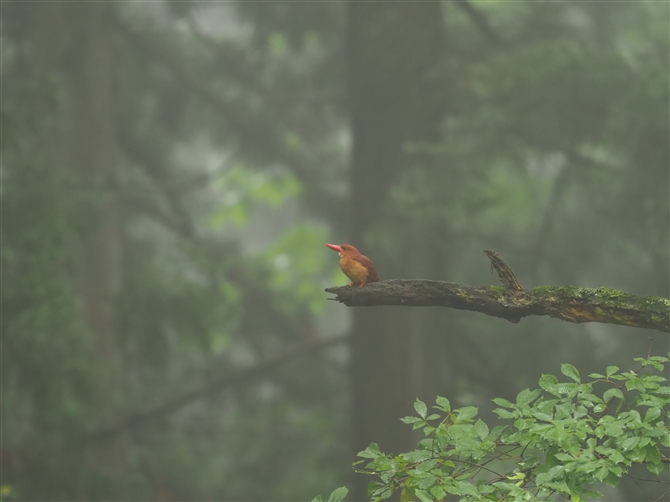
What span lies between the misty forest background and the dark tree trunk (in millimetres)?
23

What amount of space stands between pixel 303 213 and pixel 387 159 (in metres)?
3.83

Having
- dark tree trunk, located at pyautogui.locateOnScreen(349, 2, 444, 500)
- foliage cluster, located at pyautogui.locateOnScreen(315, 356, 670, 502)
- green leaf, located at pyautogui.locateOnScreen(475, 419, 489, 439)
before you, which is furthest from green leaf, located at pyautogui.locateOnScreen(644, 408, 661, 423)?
dark tree trunk, located at pyautogui.locateOnScreen(349, 2, 444, 500)

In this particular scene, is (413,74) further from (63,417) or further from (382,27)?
(63,417)

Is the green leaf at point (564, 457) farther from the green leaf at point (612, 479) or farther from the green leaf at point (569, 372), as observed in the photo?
the green leaf at point (569, 372)

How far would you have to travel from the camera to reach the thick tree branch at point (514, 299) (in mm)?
2682

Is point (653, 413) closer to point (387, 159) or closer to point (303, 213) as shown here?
point (387, 159)

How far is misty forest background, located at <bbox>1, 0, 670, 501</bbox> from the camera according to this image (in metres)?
6.51

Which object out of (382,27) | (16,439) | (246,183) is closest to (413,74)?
(382,27)

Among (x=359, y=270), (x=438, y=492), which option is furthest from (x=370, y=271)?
(x=438, y=492)

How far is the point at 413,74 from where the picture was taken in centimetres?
777

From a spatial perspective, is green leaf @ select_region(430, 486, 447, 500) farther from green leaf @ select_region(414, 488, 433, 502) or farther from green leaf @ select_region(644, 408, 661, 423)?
green leaf @ select_region(644, 408, 661, 423)

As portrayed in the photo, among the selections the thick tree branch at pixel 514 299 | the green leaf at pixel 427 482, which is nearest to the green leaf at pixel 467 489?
the green leaf at pixel 427 482

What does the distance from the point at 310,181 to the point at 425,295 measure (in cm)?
740

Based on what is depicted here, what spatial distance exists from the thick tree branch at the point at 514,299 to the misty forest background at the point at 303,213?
3.50 metres
